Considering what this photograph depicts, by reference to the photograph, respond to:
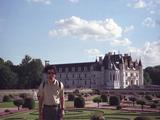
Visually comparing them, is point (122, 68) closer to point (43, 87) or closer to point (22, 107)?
point (22, 107)

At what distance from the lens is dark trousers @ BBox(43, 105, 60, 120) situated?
6.31m

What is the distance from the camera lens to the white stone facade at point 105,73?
270 feet

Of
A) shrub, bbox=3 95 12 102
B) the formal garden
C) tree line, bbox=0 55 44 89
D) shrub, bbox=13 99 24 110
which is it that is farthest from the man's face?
tree line, bbox=0 55 44 89

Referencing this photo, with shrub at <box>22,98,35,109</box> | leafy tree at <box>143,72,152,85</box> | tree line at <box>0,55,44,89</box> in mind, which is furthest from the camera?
leafy tree at <box>143,72,152,85</box>

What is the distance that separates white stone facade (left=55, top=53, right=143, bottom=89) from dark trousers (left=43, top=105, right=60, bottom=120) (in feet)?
244

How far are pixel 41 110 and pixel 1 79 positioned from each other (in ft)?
208

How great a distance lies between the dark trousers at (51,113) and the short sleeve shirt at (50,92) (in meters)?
0.08

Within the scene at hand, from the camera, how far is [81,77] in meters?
90.0

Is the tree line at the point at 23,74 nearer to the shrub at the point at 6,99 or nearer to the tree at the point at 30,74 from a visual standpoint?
the tree at the point at 30,74

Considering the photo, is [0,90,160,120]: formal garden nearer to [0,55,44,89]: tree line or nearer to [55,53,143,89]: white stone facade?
[0,55,44,89]: tree line

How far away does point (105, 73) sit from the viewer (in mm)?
82750

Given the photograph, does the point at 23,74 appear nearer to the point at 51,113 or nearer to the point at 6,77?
the point at 6,77

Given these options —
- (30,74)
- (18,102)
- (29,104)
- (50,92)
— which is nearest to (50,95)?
(50,92)

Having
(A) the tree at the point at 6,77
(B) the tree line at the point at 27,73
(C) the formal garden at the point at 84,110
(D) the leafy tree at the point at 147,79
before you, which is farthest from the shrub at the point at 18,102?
(D) the leafy tree at the point at 147,79
